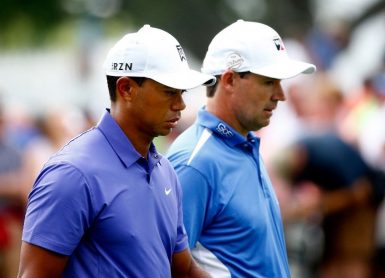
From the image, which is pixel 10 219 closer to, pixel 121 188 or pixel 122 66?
pixel 122 66

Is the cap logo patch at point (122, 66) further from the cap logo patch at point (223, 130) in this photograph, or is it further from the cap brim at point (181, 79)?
the cap logo patch at point (223, 130)

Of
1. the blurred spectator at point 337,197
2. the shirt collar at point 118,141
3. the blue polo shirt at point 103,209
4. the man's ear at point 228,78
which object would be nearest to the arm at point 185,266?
the blue polo shirt at point 103,209

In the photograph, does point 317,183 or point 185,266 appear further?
point 317,183

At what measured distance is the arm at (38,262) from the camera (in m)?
Answer: 6.01

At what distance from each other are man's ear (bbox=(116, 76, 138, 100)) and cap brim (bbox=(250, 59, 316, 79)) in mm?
1184

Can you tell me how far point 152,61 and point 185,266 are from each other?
1057mm

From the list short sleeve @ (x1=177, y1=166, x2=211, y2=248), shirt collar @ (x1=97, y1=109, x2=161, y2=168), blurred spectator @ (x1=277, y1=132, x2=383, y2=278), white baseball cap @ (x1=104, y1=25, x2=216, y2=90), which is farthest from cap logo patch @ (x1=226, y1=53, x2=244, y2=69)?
blurred spectator @ (x1=277, y1=132, x2=383, y2=278)

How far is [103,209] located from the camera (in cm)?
614

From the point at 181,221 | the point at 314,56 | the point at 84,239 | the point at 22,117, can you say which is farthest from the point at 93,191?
the point at 22,117

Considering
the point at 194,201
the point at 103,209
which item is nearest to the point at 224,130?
the point at 194,201

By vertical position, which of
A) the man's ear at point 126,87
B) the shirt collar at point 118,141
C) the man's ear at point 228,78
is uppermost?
the man's ear at point 126,87

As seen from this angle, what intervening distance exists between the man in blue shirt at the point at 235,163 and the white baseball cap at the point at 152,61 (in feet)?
2.85

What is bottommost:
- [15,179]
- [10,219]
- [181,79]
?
[10,219]

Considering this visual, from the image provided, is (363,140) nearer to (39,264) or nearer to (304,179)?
(304,179)
